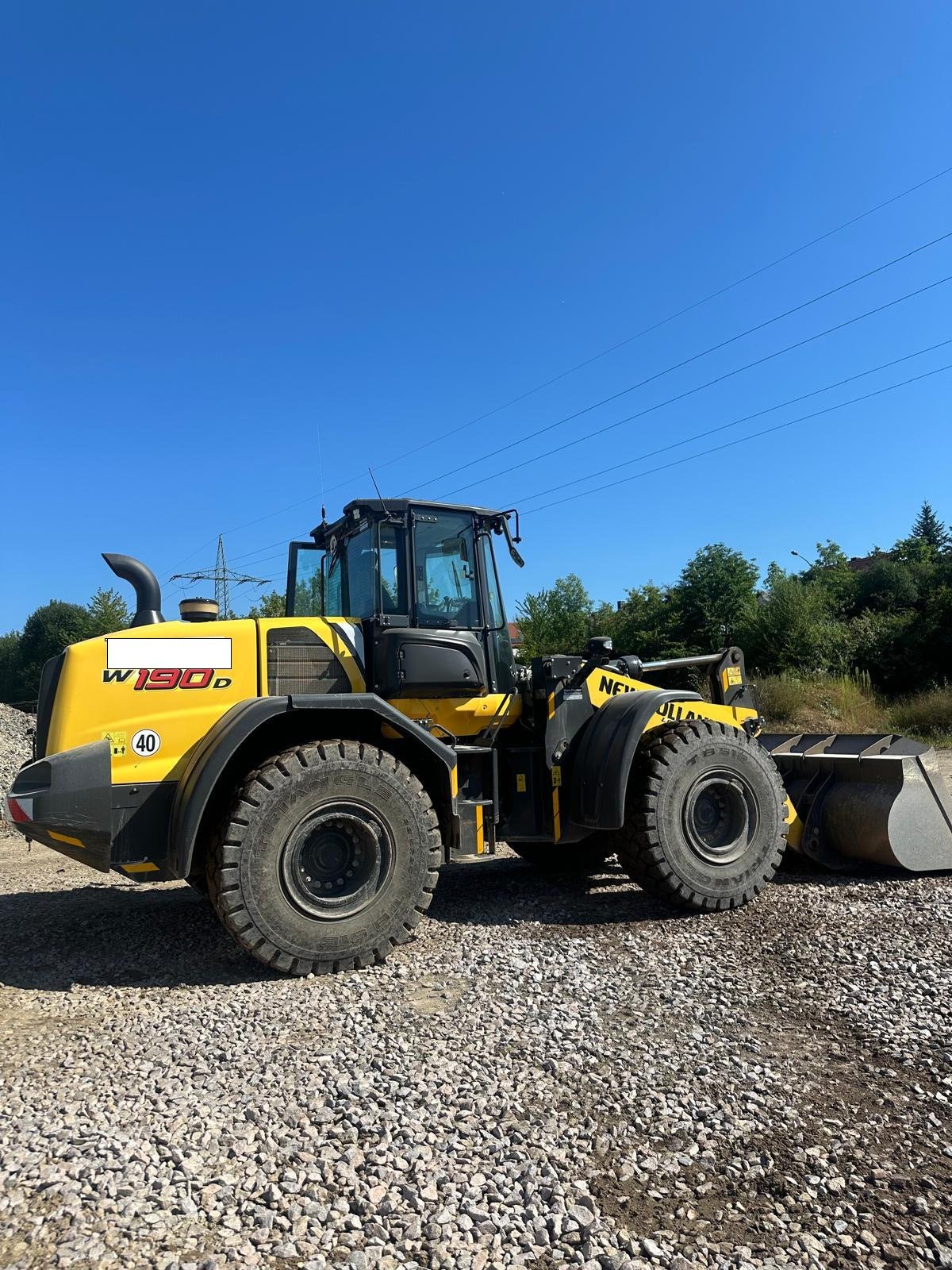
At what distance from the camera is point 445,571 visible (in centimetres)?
623

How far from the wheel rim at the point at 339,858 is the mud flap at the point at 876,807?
3.85 meters

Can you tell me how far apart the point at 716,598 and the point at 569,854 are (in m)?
20.9

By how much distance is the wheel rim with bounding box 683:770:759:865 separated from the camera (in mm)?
6113

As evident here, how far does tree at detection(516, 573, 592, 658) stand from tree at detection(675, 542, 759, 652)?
757 centimetres

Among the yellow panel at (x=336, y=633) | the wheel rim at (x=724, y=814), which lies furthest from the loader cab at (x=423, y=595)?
the wheel rim at (x=724, y=814)

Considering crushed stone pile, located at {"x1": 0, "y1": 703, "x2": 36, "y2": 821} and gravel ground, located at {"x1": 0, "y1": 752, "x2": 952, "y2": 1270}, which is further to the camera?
crushed stone pile, located at {"x1": 0, "y1": 703, "x2": 36, "y2": 821}

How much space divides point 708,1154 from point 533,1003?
1.50 metres

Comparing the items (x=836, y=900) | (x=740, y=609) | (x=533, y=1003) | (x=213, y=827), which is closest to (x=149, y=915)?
(x=213, y=827)

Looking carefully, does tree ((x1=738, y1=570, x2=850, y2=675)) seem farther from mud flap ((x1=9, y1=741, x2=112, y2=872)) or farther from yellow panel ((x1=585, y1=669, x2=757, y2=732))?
mud flap ((x1=9, y1=741, x2=112, y2=872))

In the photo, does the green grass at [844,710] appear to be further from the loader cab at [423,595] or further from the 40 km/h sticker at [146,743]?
the 40 km/h sticker at [146,743]

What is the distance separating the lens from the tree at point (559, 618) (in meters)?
37.0

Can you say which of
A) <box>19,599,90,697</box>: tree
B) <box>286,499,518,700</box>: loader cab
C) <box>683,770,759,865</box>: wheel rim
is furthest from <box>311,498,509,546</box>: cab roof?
<box>19,599,90,697</box>: tree

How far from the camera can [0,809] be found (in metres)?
12.5

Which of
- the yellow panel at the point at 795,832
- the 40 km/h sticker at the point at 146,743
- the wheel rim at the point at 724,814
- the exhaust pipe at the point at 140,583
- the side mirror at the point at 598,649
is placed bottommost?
the yellow panel at the point at 795,832
